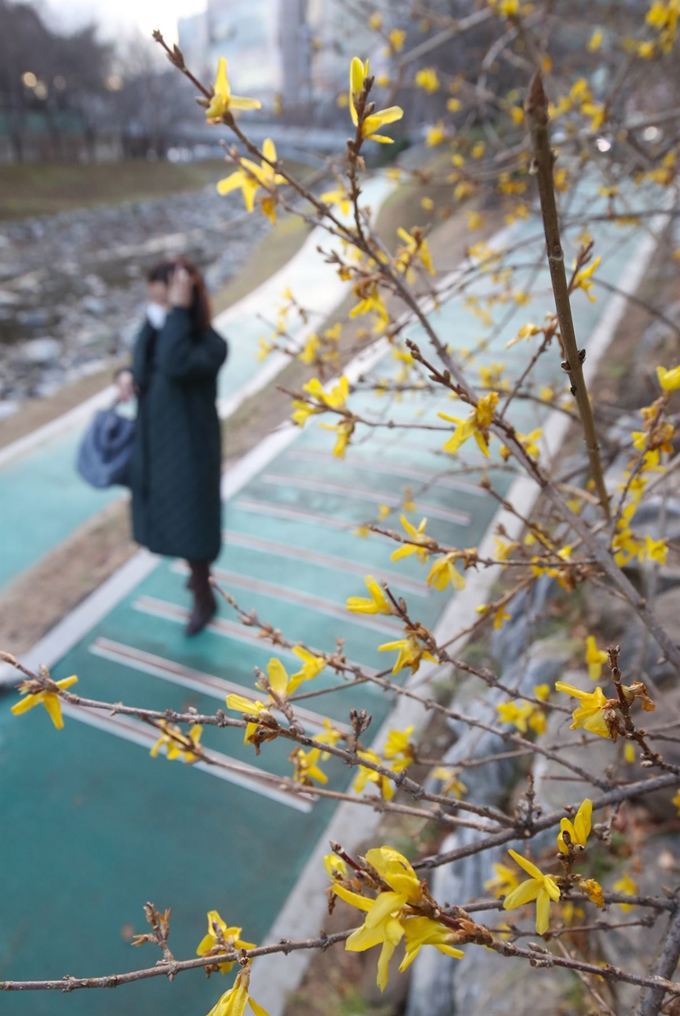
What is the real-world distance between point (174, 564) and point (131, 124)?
1269 inches

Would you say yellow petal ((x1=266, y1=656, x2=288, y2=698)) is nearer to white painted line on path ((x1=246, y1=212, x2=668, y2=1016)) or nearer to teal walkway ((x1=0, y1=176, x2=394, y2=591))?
white painted line on path ((x1=246, y1=212, x2=668, y2=1016))

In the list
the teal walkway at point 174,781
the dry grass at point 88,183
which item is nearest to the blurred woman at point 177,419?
the teal walkway at point 174,781

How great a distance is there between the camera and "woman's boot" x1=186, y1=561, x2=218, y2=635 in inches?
114

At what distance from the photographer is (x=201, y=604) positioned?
117 inches

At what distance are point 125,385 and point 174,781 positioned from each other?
153 centimetres

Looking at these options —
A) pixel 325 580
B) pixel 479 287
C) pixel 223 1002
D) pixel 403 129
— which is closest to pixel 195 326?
pixel 325 580

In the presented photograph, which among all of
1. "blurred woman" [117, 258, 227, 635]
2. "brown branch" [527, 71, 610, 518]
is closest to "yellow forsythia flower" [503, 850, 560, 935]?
"brown branch" [527, 71, 610, 518]

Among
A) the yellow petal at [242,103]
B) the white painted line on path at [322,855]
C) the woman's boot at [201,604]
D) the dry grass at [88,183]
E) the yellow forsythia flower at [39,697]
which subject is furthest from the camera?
the dry grass at [88,183]

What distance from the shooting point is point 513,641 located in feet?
8.81

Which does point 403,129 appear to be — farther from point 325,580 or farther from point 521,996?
point 521,996

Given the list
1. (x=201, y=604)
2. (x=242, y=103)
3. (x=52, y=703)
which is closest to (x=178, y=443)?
(x=201, y=604)

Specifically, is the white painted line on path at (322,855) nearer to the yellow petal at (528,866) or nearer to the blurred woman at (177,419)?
the yellow petal at (528,866)

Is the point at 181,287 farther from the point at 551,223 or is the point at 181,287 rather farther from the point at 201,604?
the point at 551,223

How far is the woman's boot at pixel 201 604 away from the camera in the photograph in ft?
9.52
